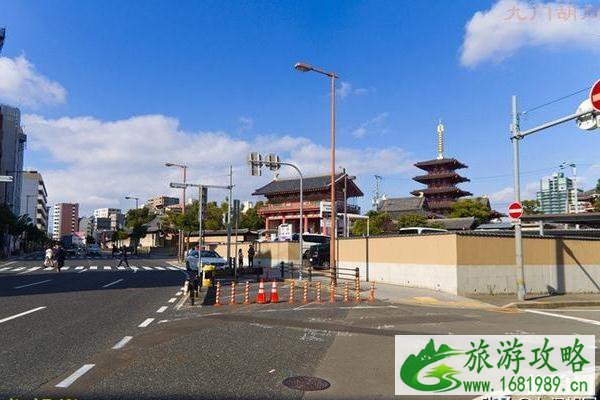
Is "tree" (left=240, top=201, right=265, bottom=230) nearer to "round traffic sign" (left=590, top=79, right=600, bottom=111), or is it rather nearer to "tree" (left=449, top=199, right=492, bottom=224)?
"tree" (left=449, top=199, right=492, bottom=224)

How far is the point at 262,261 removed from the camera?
41500mm

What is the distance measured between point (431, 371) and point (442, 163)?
75227mm

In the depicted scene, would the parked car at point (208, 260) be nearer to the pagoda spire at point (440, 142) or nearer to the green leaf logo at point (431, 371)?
the green leaf logo at point (431, 371)

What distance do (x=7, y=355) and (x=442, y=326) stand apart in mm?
8685

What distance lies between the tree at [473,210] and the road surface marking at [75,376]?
56574mm

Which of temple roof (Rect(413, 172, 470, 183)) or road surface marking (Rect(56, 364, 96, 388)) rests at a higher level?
temple roof (Rect(413, 172, 470, 183))

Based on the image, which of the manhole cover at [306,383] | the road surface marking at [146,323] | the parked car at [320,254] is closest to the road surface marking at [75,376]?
the manhole cover at [306,383]

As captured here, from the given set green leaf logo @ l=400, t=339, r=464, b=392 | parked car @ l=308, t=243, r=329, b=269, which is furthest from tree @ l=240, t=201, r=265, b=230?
green leaf logo @ l=400, t=339, r=464, b=392

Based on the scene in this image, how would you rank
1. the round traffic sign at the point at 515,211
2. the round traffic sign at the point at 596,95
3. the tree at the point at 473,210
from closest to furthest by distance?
1. the round traffic sign at the point at 596,95
2. the round traffic sign at the point at 515,211
3. the tree at the point at 473,210

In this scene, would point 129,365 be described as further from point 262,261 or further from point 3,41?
point 3,41

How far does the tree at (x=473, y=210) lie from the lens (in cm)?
5874

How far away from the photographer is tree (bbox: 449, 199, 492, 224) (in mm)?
58744

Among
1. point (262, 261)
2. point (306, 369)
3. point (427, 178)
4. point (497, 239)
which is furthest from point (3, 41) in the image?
point (306, 369)

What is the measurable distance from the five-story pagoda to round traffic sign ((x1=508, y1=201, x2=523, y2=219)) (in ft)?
194
